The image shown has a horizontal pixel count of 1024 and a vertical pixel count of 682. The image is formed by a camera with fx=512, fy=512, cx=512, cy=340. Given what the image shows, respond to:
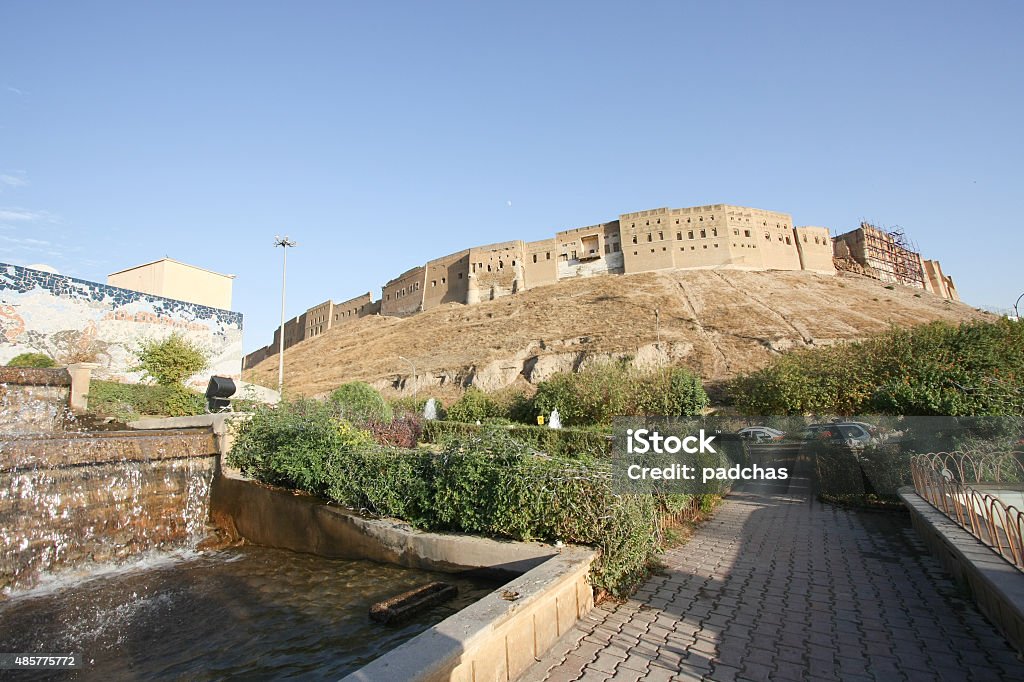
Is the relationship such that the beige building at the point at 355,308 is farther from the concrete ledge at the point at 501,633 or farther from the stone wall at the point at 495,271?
the concrete ledge at the point at 501,633

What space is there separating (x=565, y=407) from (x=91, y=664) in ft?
63.5

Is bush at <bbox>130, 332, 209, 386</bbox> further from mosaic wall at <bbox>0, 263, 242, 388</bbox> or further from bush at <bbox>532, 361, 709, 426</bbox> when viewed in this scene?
bush at <bbox>532, 361, 709, 426</bbox>

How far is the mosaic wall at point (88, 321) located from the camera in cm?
1759

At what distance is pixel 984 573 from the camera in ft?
12.8

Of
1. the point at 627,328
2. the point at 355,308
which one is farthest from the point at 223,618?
the point at 355,308

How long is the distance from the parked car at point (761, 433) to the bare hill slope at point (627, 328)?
14771mm

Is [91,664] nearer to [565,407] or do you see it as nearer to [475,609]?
[475,609]

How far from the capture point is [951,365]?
1098 cm

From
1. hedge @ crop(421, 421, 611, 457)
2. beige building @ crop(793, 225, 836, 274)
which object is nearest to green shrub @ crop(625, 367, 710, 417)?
hedge @ crop(421, 421, 611, 457)

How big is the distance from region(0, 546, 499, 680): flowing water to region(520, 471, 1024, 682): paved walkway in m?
1.49

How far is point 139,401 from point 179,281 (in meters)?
24.7

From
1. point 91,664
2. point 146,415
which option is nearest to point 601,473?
point 91,664

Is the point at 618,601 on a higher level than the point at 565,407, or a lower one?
lower

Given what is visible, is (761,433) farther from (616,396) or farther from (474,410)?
(474,410)
